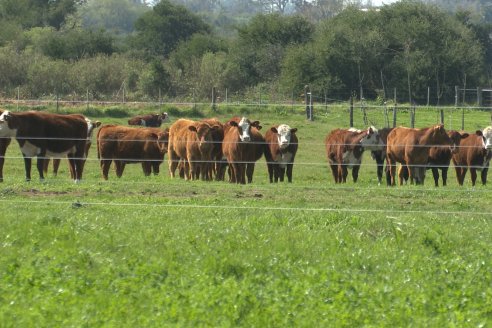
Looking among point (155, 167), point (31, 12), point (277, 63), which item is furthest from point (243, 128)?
point (31, 12)

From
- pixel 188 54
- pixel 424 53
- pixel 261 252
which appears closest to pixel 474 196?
pixel 261 252

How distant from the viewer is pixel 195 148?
24.8m

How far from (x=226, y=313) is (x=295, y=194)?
8.76 m

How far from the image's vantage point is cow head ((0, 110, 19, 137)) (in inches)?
821

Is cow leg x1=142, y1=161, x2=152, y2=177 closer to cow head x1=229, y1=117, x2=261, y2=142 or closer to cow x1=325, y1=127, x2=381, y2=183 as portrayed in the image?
cow head x1=229, y1=117, x2=261, y2=142

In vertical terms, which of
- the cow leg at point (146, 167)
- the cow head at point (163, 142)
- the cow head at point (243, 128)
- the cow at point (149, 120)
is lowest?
the cow leg at point (146, 167)

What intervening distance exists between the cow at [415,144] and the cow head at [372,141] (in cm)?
67

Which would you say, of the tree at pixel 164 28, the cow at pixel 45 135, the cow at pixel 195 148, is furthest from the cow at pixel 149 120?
the tree at pixel 164 28

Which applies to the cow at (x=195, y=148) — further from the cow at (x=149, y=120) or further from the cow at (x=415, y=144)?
the cow at (x=149, y=120)

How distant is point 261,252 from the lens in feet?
34.2

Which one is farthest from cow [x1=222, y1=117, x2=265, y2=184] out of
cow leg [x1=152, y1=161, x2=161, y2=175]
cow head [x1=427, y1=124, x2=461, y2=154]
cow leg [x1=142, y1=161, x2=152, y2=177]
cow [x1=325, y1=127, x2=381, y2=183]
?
cow leg [x1=142, y1=161, x2=152, y2=177]

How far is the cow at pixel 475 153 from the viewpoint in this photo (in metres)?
25.6

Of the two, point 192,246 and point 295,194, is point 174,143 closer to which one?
point 295,194

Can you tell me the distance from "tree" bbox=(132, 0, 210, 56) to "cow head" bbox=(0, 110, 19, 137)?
2525 inches
